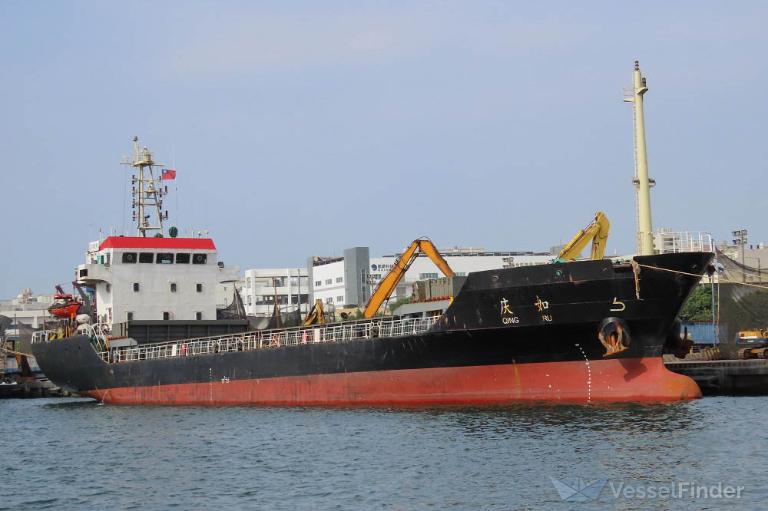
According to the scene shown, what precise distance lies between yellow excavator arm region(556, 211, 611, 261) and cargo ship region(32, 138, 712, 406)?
319cm

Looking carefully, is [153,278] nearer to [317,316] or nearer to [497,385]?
[317,316]

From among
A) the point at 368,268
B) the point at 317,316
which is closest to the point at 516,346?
the point at 317,316

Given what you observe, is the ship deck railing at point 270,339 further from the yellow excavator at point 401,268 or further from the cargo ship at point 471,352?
the yellow excavator at point 401,268

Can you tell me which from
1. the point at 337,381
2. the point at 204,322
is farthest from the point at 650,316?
the point at 204,322

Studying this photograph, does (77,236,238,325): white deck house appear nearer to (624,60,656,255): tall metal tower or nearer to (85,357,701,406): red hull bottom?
(85,357,701,406): red hull bottom

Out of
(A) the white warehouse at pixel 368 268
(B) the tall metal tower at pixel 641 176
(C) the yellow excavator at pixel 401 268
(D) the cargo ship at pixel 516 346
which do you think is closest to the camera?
(D) the cargo ship at pixel 516 346

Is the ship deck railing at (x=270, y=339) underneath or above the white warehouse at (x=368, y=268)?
underneath

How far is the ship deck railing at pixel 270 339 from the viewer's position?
28.8 meters

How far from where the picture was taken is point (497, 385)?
86.8 feet

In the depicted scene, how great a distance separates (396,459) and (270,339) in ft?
43.3

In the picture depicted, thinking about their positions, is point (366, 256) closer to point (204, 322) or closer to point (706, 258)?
point (204, 322)

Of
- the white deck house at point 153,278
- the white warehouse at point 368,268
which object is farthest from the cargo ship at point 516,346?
the white warehouse at point 368,268

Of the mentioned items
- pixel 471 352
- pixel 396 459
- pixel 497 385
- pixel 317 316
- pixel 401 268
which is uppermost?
pixel 401 268

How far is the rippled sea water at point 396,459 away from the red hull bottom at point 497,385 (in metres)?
0.68
